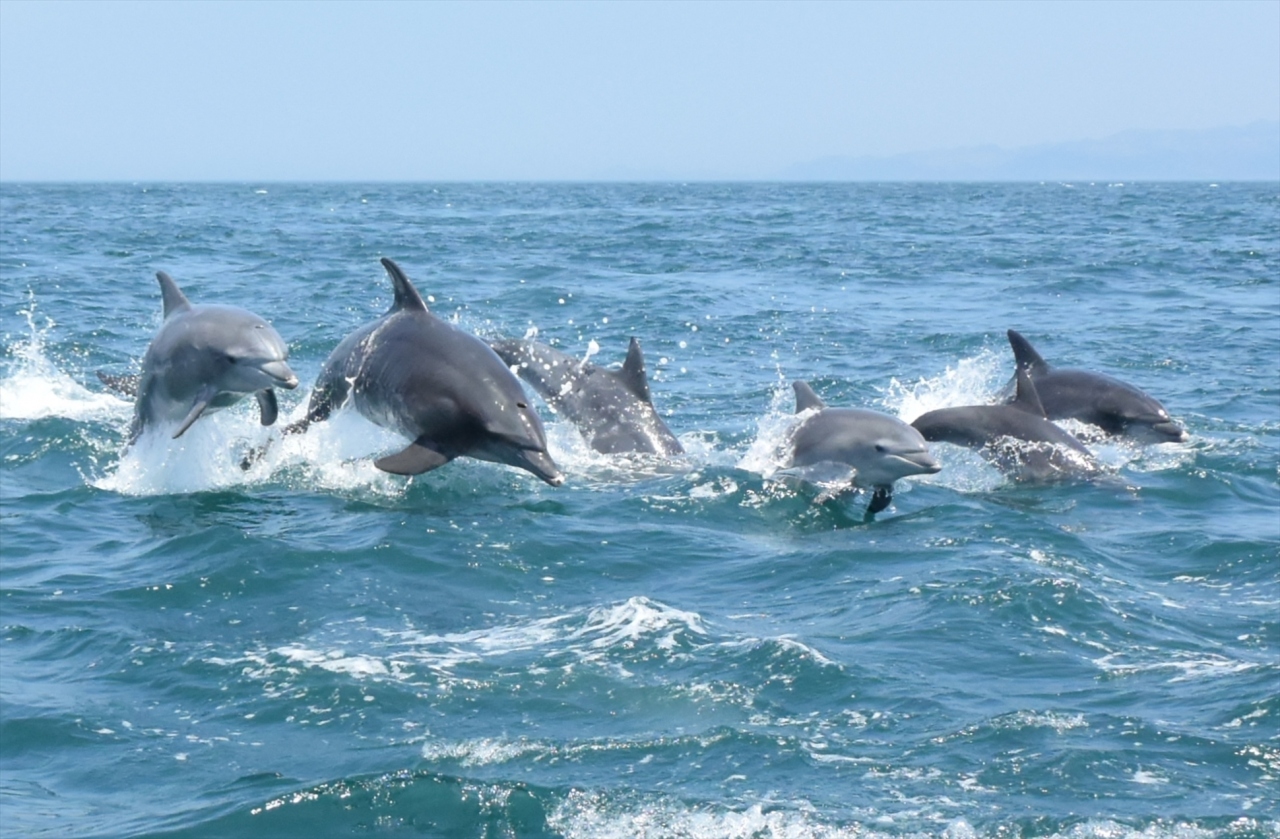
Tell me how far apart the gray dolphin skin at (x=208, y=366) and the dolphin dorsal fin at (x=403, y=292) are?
1046 mm

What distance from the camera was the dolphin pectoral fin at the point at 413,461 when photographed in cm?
1115

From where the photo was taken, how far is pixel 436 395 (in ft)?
38.0

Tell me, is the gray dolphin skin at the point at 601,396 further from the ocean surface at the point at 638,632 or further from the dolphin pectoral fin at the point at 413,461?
the dolphin pectoral fin at the point at 413,461

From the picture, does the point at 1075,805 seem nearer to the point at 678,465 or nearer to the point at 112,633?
the point at 112,633

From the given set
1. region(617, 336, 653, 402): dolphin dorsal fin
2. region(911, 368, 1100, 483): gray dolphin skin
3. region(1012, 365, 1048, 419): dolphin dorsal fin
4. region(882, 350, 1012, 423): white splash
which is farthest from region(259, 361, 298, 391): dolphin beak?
region(882, 350, 1012, 423): white splash

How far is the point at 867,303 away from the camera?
29.6 m

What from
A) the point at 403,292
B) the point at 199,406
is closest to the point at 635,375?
the point at 403,292

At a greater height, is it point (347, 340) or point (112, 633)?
point (347, 340)

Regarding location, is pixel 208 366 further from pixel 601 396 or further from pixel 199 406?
pixel 601 396

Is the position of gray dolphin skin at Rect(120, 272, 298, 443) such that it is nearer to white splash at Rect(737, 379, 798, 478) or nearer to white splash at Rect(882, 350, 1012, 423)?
white splash at Rect(737, 379, 798, 478)

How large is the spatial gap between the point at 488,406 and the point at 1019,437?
516 cm

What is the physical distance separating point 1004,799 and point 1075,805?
312 mm

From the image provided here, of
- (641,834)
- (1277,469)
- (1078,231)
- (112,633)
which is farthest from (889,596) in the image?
(1078,231)

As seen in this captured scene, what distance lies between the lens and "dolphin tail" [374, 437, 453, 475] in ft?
36.6
